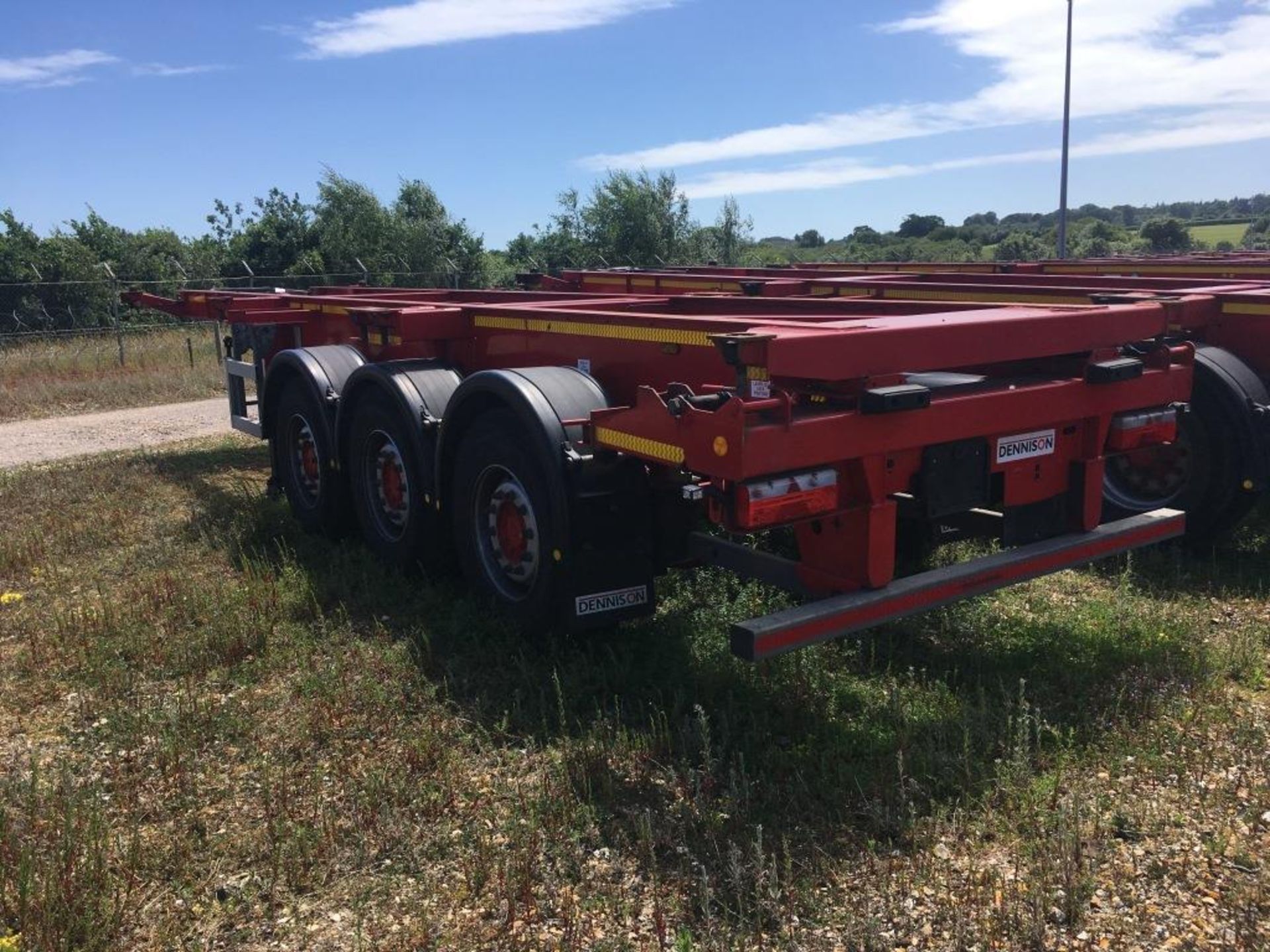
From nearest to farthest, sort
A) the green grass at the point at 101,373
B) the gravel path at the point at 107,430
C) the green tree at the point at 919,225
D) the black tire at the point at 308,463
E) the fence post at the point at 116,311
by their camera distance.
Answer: the black tire at the point at 308,463 → the gravel path at the point at 107,430 → the green grass at the point at 101,373 → the fence post at the point at 116,311 → the green tree at the point at 919,225

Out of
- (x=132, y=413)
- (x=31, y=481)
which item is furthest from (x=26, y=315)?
(x=31, y=481)

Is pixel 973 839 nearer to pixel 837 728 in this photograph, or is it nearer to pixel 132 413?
pixel 837 728

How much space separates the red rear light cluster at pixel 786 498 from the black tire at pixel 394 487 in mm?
2353

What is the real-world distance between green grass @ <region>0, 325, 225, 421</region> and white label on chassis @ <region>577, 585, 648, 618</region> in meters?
12.8

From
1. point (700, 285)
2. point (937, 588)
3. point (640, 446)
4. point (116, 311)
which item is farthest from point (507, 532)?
point (116, 311)

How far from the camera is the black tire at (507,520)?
4.54 m

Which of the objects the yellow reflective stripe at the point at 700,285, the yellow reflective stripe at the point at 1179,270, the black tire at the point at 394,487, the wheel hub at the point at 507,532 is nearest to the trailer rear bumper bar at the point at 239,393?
the black tire at the point at 394,487

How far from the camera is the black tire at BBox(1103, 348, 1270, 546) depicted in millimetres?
5879

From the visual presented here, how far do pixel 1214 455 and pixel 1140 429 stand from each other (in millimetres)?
1725

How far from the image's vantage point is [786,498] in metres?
3.71

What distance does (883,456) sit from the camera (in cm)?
390

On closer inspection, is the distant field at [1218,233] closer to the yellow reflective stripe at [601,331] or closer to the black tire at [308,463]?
the black tire at [308,463]

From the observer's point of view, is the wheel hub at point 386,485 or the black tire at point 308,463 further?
the black tire at point 308,463

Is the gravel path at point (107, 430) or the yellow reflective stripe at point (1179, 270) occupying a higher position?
the yellow reflective stripe at point (1179, 270)
